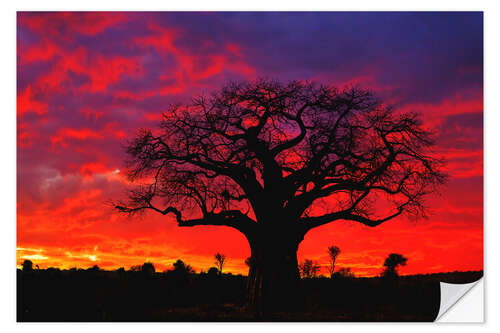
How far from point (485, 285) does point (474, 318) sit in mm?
649

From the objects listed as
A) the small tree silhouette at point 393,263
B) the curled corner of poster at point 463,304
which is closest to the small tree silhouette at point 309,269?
the small tree silhouette at point 393,263

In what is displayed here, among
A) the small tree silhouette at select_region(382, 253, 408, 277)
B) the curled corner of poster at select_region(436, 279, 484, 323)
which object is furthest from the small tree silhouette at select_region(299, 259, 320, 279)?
the curled corner of poster at select_region(436, 279, 484, 323)

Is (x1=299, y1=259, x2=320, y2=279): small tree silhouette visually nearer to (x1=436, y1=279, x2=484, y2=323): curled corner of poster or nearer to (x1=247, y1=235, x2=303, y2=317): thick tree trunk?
(x1=247, y1=235, x2=303, y2=317): thick tree trunk

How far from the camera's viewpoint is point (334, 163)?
1451 centimetres

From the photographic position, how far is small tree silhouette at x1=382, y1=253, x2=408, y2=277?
14.6m

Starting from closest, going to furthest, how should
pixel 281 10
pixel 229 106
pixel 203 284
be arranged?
A: pixel 281 10, pixel 229 106, pixel 203 284

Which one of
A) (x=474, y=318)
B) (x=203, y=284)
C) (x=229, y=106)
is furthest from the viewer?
(x=203, y=284)

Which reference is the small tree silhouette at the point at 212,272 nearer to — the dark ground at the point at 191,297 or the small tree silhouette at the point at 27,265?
the dark ground at the point at 191,297

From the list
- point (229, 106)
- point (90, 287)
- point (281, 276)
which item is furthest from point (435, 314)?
point (90, 287)

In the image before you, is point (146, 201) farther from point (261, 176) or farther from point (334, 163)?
point (334, 163)

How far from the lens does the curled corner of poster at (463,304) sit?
1225 cm

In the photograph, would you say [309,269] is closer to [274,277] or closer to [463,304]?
[274,277]

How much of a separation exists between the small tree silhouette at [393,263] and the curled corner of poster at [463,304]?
1286mm
